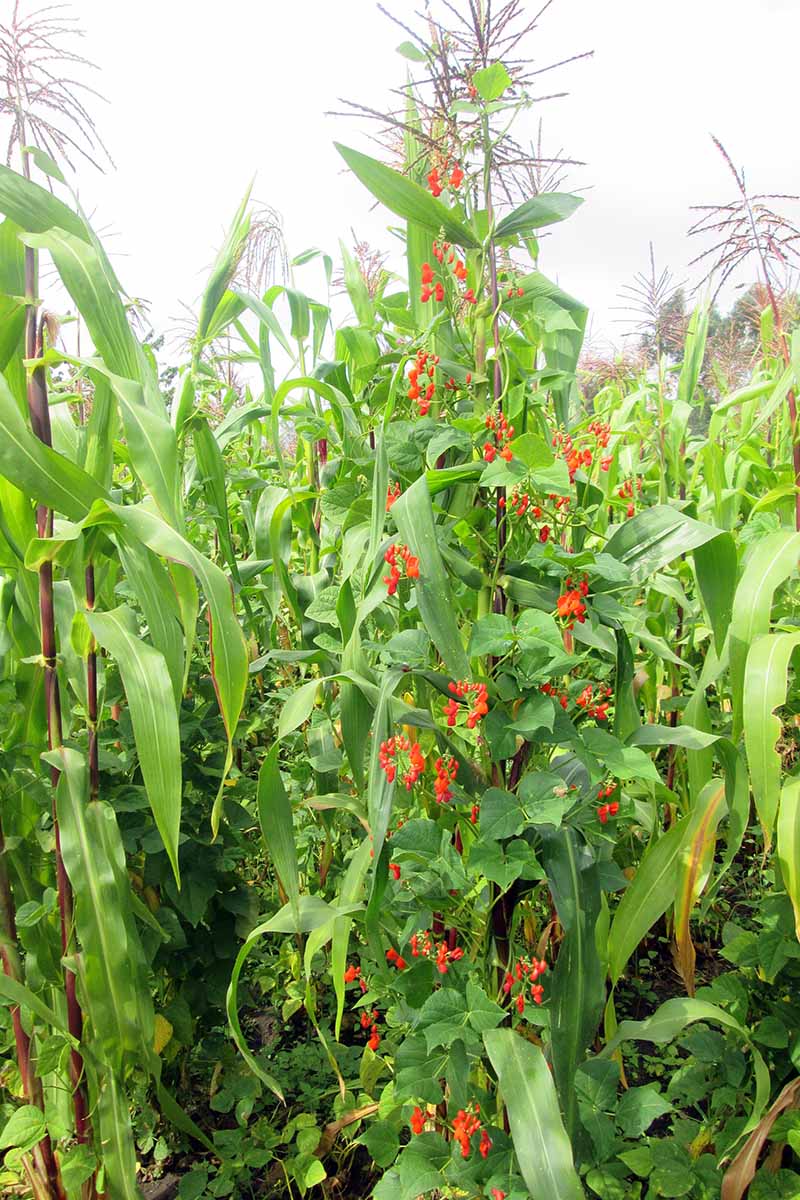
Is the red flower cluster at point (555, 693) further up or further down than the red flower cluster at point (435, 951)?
further up

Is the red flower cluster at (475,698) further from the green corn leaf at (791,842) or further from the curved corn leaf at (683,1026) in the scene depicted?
the curved corn leaf at (683,1026)

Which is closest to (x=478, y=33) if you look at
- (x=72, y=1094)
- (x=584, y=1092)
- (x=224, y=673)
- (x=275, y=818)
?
(x=224, y=673)

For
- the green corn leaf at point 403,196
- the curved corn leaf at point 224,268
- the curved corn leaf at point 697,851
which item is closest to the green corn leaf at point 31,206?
the green corn leaf at point 403,196

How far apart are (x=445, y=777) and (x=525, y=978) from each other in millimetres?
248

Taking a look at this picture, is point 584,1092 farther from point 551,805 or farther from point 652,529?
point 652,529

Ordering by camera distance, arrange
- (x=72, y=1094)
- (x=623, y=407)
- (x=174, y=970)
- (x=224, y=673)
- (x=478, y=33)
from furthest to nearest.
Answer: (x=623, y=407) < (x=174, y=970) < (x=72, y=1094) < (x=478, y=33) < (x=224, y=673)

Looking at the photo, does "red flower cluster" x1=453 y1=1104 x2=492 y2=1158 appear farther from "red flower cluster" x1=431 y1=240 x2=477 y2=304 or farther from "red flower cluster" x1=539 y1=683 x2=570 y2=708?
"red flower cluster" x1=431 y1=240 x2=477 y2=304

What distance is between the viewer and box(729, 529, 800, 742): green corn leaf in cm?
95

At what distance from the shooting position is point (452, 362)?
0.97 m

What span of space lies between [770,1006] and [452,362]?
981 mm

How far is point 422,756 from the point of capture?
1.01m

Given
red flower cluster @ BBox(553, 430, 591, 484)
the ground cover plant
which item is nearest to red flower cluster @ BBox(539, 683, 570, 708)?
the ground cover plant

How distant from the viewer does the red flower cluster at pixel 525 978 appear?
837 mm

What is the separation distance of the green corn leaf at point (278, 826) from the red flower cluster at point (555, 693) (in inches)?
13.1
